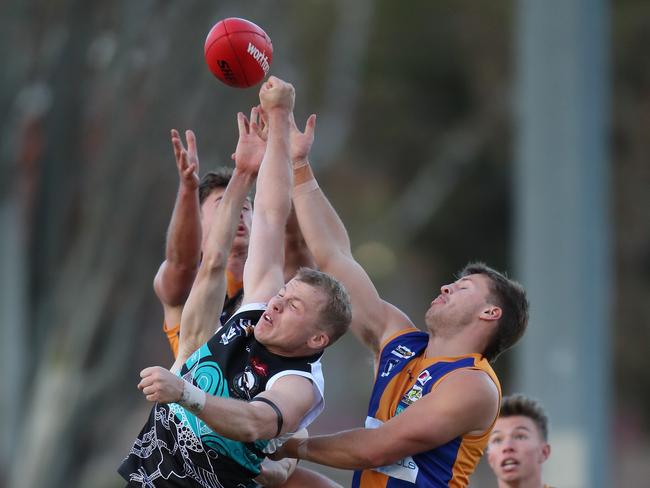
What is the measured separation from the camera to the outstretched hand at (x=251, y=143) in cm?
623

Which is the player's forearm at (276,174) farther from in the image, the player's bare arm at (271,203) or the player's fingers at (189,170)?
the player's fingers at (189,170)

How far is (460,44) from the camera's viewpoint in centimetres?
3111

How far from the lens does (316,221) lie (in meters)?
6.37

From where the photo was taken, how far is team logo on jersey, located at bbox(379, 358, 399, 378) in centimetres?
600

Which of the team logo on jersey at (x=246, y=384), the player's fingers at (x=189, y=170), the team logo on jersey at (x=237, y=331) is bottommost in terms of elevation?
the team logo on jersey at (x=246, y=384)

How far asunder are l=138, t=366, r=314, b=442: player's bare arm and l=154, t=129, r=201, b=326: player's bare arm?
1.39 metres

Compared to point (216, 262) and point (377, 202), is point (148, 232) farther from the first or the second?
point (377, 202)

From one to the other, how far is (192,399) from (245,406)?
0.83ft

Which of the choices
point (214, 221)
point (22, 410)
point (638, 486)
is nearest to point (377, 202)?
point (638, 486)

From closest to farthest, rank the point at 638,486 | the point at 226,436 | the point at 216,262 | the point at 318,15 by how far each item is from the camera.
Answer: the point at 226,436 < the point at 216,262 < the point at 318,15 < the point at 638,486

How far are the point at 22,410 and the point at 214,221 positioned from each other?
11.7 m

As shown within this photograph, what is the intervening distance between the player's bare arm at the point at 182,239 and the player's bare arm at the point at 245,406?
139cm

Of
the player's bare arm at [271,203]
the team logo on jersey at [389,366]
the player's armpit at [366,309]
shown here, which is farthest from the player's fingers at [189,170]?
the team logo on jersey at [389,366]

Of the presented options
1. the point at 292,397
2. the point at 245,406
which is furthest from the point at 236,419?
the point at 292,397
